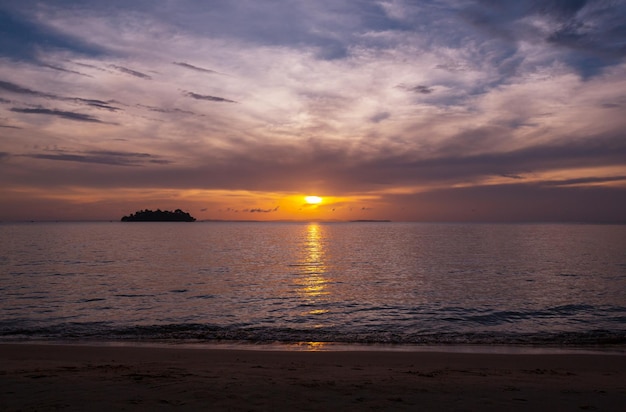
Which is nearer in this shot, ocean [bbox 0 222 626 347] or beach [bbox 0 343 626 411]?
beach [bbox 0 343 626 411]

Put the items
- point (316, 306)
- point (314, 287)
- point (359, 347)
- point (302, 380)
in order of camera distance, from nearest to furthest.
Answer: point (302, 380)
point (359, 347)
point (316, 306)
point (314, 287)

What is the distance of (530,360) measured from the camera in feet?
52.9

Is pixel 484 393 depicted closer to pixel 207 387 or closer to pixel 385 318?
pixel 207 387

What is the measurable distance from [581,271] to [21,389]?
5431cm

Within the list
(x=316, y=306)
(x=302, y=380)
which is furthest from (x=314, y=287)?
(x=302, y=380)

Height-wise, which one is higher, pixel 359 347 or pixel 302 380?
pixel 302 380

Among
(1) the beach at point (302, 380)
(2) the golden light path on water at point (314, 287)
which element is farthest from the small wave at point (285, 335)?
(1) the beach at point (302, 380)

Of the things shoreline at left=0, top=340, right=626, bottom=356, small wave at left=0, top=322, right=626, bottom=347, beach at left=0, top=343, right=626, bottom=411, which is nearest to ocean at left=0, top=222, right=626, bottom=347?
small wave at left=0, top=322, right=626, bottom=347

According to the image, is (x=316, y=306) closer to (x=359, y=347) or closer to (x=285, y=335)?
(x=285, y=335)

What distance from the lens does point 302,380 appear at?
12461 millimetres

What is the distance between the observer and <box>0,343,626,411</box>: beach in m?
10.3

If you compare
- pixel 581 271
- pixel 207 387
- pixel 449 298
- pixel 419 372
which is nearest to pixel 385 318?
pixel 449 298

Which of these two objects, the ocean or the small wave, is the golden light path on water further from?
the small wave

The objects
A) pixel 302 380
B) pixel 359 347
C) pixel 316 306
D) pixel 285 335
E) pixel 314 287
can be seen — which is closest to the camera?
pixel 302 380
